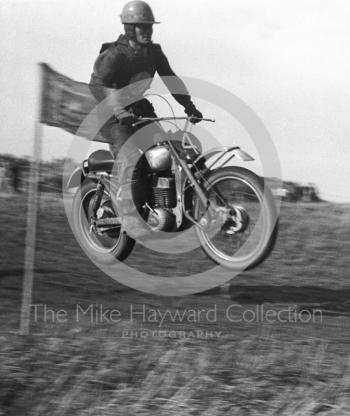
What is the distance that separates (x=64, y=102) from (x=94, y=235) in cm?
158

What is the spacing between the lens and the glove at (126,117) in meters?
7.43

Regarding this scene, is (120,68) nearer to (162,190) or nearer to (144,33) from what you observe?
(144,33)

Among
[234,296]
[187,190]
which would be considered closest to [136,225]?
[187,190]

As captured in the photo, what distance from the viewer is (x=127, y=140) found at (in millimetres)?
7695

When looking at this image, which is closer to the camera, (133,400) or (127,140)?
(133,400)

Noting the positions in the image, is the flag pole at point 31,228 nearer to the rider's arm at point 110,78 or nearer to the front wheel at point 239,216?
the rider's arm at point 110,78

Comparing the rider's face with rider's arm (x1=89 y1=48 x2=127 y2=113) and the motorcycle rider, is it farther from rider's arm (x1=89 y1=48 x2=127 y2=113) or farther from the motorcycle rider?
rider's arm (x1=89 y1=48 x2=127 y2=113)

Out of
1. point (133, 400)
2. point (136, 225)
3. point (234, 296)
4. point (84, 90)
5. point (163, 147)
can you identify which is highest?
point (84, 90)

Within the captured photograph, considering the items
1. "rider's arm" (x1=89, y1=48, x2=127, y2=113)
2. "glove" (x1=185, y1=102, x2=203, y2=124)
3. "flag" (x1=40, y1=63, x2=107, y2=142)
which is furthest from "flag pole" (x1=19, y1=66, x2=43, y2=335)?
"glove" (x1=185, y1=102, x2=203, y2=124)

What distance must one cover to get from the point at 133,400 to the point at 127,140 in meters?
2.48

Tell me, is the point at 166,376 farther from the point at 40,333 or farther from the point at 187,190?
the point at 187,190

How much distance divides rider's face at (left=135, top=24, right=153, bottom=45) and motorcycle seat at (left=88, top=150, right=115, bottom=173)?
1.03 m

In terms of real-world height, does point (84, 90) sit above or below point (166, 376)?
above

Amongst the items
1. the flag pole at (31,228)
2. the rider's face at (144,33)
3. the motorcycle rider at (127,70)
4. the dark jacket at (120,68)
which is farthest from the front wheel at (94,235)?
the rider's face at (144,33)
